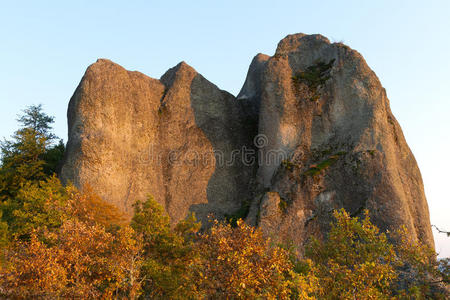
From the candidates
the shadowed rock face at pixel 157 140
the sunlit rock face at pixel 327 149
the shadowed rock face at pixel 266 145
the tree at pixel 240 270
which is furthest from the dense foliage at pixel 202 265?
the sunlit rock face at pixel 327 149

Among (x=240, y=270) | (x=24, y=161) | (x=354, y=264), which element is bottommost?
(x=240, y=270)

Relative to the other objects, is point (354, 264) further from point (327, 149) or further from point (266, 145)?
point (266, 145)

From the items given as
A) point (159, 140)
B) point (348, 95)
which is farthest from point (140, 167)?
point (348, 95)

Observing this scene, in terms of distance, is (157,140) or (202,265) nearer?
(202,265)

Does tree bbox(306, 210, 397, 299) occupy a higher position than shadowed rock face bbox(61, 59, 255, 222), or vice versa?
shadowed rock face bbox(61, 59, 255, 222)

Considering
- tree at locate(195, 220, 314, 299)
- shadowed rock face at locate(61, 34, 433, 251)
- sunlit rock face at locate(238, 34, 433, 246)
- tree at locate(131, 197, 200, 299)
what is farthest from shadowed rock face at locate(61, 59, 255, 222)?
tree at locate(195, 220, 314, 299)

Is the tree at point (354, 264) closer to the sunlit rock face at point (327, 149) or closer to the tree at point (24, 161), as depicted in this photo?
the sunlit rock face at point (327, 149)

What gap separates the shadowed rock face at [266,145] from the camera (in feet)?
112

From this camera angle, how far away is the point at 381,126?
37250mm

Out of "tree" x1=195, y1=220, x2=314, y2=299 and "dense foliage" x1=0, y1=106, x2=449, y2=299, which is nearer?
"tree" x1=195, y1=220, x2=314, y2=299

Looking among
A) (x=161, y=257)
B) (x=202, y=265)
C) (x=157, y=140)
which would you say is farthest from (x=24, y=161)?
(x=202, y=265)

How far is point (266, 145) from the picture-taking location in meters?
40.5

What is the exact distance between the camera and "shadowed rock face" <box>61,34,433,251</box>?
3400 cm

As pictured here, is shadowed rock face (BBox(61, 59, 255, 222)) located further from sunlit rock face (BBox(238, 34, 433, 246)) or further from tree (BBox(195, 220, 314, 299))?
tree (BBox(195, 220, 314, 299))
